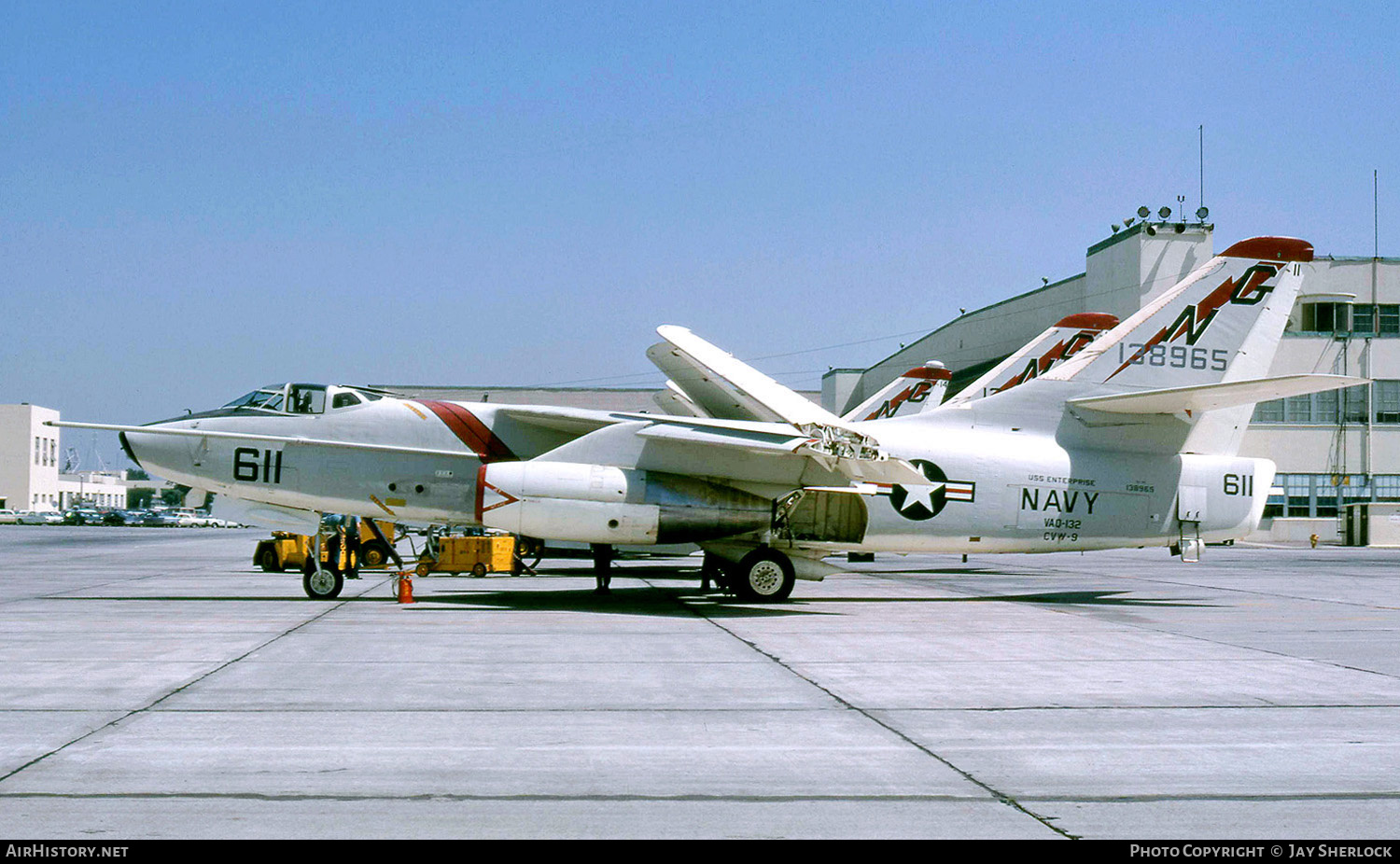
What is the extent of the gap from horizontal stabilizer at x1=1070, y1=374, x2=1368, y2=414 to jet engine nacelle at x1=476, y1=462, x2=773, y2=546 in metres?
5.77

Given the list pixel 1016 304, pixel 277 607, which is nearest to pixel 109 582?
pixel 277 607

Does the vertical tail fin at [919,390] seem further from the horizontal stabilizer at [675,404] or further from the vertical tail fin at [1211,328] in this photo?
the vertical tail fin at [1211,328]

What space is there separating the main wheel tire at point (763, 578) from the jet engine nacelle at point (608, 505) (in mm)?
536

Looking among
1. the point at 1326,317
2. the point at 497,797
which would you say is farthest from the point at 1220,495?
the point at 1326,317

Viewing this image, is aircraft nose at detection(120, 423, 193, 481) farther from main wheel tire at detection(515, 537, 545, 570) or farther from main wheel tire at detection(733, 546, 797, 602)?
main wheel tire at detection(515, 537, 545, 570)

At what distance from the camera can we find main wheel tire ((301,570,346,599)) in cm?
1780

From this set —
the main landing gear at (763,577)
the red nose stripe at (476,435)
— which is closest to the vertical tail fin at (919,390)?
the main landing gear at (763,577)

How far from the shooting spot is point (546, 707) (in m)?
8.48

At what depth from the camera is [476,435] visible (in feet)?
60.7

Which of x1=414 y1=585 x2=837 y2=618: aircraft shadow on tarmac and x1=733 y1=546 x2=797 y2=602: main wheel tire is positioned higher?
x1=733 y1=546 x2=797 y2=602: main wheel tire

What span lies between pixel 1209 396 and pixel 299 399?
45.4ft

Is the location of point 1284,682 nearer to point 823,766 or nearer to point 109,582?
point 823,766

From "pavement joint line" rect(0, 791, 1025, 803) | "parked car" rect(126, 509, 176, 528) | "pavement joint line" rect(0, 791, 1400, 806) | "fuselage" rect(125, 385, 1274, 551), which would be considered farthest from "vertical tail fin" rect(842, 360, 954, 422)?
"parked car" rect(126, 509, 176, 528)

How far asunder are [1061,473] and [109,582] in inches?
695
